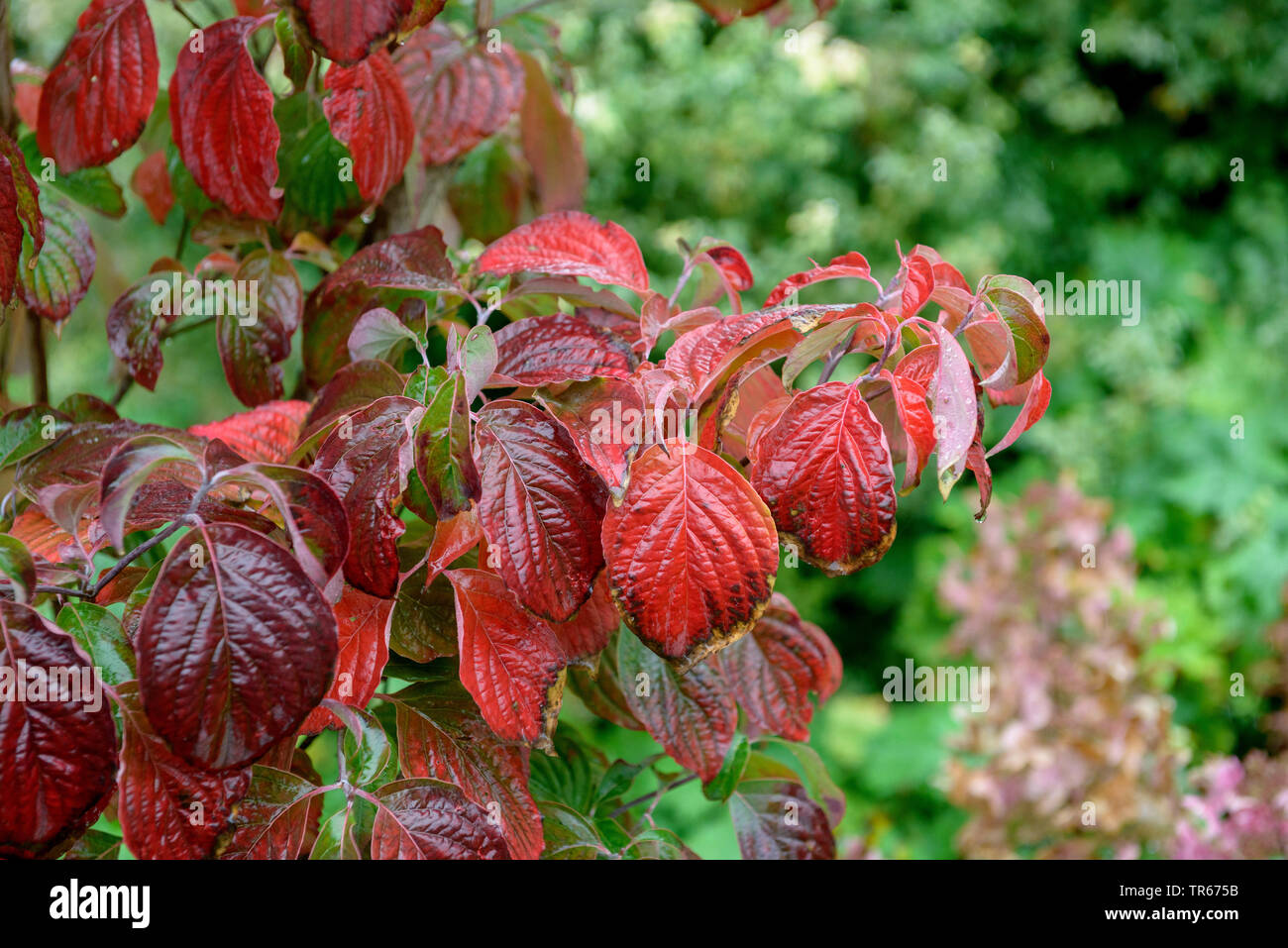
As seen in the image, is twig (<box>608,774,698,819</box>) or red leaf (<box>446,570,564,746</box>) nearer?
red leaf (<box>446,570,564,746</box>)

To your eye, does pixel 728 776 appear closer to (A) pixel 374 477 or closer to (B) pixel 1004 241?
(A) pixel 374 477

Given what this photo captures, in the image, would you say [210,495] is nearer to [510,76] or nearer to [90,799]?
[90,799]

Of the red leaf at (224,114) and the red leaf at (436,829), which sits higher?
the red leaf at (224,114)

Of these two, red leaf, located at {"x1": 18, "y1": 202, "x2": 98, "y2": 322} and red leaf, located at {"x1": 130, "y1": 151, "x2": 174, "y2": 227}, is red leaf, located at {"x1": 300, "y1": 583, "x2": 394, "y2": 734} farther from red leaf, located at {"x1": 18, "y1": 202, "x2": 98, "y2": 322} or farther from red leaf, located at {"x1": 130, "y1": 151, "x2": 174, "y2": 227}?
red leaf, located at {"x1": 130, "y1": 151, "x2": 174, "y2": 227}

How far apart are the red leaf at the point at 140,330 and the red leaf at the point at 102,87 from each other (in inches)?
3.8

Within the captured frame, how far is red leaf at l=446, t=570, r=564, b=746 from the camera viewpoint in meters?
0.53

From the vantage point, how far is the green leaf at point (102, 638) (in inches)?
18.9

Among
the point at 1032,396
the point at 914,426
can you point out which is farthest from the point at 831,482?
the point at 1032,396

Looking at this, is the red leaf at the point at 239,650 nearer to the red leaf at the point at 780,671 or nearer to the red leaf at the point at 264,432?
the red leaf at the point at 264,432

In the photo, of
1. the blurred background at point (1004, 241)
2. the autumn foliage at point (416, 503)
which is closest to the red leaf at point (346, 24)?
the autumn foliage at point (416, 503)

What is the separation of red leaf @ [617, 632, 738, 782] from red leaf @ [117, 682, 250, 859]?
257 millimetres

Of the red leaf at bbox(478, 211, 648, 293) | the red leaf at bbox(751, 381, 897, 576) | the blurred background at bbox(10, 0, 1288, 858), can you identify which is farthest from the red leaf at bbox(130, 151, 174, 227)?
the blurred background at bbox(10, 0, 1288, 858)

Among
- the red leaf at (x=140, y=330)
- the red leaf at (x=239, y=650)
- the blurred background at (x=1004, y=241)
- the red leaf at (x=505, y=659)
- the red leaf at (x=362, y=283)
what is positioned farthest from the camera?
the blurred background at (x=1004, y=241)

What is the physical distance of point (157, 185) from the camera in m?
0.90
